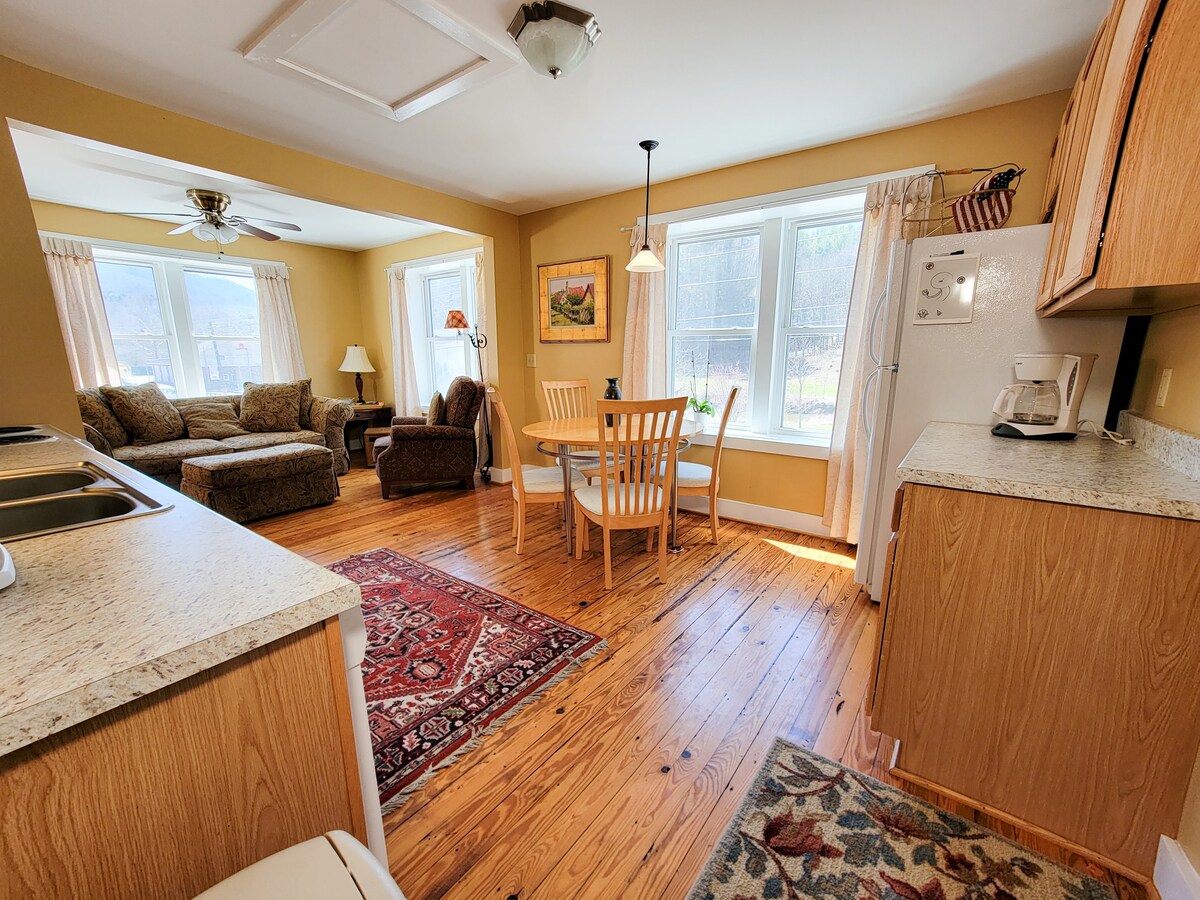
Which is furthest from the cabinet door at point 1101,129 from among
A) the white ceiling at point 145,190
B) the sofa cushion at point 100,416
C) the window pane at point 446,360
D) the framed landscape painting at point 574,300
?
the sofa cushion at point 100,416

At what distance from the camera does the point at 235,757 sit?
2.13 ft

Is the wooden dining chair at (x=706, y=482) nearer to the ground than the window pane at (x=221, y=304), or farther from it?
nearer to the ground

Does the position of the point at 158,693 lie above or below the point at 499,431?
above

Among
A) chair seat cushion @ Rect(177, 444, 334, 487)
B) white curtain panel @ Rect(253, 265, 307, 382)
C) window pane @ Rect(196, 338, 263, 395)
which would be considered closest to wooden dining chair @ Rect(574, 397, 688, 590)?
chair seat cushion @ Rect(177, 444, 334, 487)

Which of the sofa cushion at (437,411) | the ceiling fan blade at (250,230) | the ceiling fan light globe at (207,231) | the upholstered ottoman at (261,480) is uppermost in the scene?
the ceiling fan blade at (250,230)

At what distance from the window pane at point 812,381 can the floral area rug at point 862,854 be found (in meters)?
2.25

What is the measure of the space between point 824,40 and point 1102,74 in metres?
0.96

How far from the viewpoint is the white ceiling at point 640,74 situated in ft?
5.76

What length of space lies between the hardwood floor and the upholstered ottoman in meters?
0.80

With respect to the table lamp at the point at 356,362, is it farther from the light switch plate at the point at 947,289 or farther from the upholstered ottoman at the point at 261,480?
the light switch plate at the point at 947,289

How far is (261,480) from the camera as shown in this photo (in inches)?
138

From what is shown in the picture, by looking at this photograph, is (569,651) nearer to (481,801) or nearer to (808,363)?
(481,801)

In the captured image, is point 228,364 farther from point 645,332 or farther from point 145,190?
point 645,332

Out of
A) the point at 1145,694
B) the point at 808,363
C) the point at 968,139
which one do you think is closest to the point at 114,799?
the point at 1145,694
